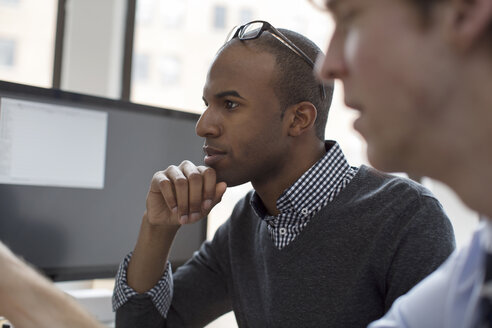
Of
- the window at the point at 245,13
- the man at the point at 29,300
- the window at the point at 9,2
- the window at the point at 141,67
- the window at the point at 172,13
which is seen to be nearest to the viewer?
the man at the point at 29,300

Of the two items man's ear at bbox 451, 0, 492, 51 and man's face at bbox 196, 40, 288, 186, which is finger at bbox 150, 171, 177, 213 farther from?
man's ear at bbox 451, 0, 492, 51

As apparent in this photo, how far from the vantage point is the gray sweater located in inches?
37.0

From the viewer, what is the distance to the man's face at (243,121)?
1.10 m

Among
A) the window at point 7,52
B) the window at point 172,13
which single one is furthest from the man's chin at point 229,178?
the window at point 172,13

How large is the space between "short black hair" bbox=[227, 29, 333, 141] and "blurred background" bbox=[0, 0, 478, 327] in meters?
0.52

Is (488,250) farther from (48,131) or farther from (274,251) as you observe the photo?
(48,131)

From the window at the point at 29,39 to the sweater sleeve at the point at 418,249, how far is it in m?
Answer: 1.44

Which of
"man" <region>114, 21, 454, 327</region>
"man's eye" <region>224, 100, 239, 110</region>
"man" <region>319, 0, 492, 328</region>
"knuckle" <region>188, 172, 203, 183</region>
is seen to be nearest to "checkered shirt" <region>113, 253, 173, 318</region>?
"man" <region>114, 21, 454, 327</region>

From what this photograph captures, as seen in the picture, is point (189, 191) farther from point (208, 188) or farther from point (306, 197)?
point (306, 197)

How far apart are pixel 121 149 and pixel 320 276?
580mm

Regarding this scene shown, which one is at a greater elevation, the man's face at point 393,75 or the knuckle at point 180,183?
the man's face at point 393,75

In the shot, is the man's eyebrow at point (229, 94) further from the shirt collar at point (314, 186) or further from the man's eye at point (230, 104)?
the shirt collar at point (314, 186)

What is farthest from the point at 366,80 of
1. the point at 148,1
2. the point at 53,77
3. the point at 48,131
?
the point at 148,1

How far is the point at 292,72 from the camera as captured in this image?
3.72ft
